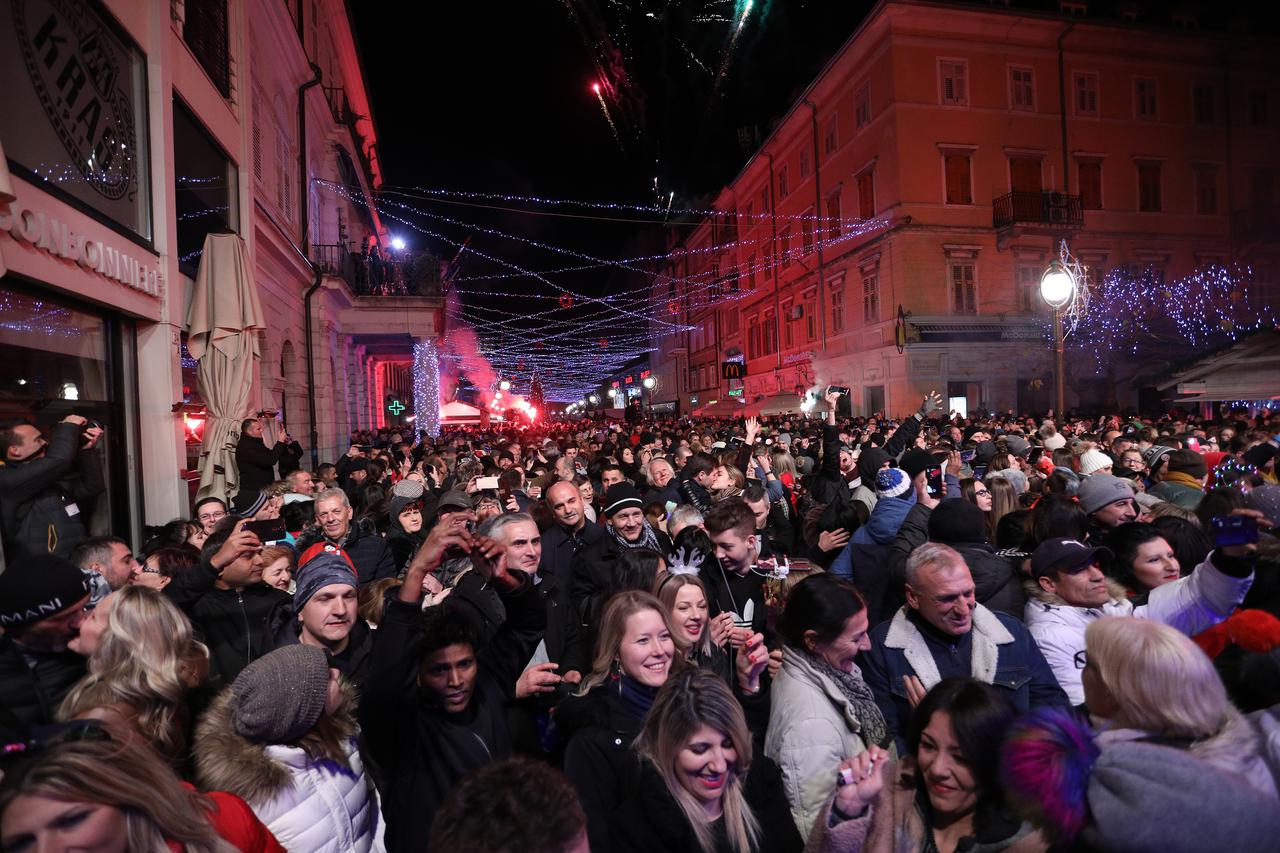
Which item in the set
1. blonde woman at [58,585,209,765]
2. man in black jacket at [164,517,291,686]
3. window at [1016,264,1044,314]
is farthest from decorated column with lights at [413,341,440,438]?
window at [1016,264,1044,314]

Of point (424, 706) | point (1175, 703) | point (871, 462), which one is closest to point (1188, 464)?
point (871, 462)

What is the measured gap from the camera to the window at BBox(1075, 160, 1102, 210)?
29438mm

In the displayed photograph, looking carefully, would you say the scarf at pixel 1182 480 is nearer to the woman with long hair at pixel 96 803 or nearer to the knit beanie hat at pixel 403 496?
the knit beanie hat at pixel 403 496

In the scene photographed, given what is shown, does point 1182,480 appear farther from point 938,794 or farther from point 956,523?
point 938,794

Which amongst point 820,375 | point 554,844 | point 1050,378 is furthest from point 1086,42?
point 554,844

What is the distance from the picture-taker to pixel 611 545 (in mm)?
5145

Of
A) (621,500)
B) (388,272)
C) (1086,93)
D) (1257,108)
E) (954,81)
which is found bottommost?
(621,500)

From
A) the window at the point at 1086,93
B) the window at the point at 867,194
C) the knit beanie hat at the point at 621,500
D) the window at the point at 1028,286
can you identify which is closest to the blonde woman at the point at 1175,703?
the knit beanie hat at the point at 621,500

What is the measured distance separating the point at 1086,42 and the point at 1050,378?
14.0 metres

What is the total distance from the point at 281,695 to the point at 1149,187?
125 feet

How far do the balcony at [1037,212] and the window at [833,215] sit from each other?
6.40 meters

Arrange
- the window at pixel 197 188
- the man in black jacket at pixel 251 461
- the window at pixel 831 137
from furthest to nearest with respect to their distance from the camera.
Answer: the window at pixel 831 137 → the window at pixel 197 188 → the man in black jacket at pixel 251 461

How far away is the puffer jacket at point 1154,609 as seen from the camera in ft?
10.4

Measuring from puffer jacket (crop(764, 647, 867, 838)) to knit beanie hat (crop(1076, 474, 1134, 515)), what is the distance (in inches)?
138
